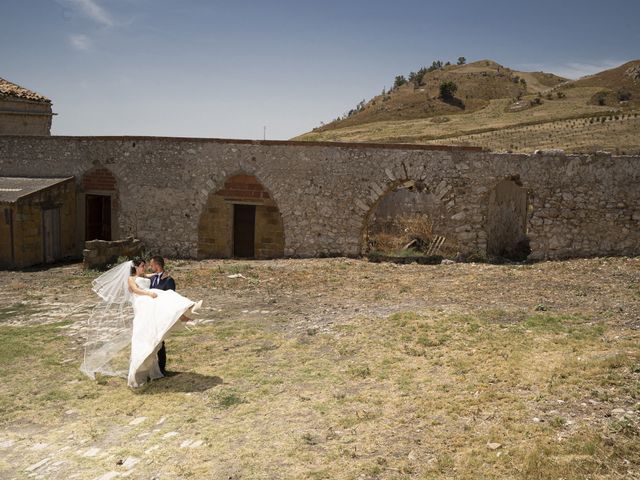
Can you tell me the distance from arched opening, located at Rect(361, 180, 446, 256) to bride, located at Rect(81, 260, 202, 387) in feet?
32.6

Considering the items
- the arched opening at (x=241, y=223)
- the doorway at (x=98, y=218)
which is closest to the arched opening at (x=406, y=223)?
the arched opening at (x=241, y=223)

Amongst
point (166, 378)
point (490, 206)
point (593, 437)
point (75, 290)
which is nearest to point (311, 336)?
point (166, 378)

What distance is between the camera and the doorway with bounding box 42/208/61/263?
16.8 meters

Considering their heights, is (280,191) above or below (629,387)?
above

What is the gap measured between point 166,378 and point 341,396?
250 centimetres

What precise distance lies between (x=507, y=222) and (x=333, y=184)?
19.2 ft

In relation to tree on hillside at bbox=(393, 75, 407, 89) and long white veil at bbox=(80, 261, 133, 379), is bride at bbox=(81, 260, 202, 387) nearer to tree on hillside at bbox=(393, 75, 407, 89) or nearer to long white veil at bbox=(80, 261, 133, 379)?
long white veil at bbox=(80, 261, 133, 379)

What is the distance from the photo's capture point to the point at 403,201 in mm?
18984

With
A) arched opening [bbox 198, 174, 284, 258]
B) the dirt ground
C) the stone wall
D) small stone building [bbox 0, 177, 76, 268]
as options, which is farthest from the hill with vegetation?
small stone building [bbox 0, 177, 76, 268]

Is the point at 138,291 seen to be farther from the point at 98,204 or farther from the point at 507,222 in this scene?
the point at 507,222

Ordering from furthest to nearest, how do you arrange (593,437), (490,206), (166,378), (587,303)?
1. (490,206)
2. (587,303)
3. (166,378)
4. (593,437)

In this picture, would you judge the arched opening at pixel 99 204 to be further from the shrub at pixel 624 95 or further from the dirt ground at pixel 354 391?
the shrub at pixel 624 95

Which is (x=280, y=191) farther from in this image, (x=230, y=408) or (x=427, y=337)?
(x=230, y=408)

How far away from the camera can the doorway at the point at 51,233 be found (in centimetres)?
1681
